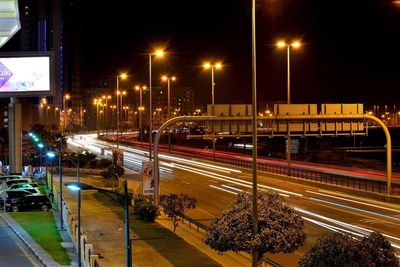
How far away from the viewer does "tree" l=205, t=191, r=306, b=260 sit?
16172mm

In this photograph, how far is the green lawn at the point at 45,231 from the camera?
23.2 meters

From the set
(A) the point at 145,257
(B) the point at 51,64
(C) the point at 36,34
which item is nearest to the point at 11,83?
(B) the point at 51,64

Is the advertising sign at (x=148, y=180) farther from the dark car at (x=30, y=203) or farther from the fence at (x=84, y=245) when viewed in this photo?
the dark car at (x=30, y=203)

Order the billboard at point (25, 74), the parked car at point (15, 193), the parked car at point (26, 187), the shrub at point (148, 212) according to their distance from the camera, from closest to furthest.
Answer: the shrub at point (148, 212), the parked car at point (15, 193), the parked car at point (26, 187), the billboard at point (25, 74)

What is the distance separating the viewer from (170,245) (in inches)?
928

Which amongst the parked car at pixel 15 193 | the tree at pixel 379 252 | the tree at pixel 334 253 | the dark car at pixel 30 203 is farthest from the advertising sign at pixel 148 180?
the tree at pixel 379 252

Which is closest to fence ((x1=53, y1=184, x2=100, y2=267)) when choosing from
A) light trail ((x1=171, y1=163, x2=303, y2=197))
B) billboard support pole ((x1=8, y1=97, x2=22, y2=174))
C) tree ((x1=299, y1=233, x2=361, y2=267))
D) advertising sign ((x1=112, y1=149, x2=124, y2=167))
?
tree ((x1=299, y1=233, x2=361, y2=267))

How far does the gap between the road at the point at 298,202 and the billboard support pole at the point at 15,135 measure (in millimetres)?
13470

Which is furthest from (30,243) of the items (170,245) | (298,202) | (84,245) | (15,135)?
(15,135)

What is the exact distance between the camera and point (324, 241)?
12289 millimetres

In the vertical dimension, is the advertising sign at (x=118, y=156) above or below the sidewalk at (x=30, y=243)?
above

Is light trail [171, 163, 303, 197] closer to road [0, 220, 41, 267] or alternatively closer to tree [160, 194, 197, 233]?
tree [160, 194, 197, 233]

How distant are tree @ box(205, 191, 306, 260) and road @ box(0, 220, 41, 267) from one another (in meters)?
8.09

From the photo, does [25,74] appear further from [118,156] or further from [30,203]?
[30,203]
